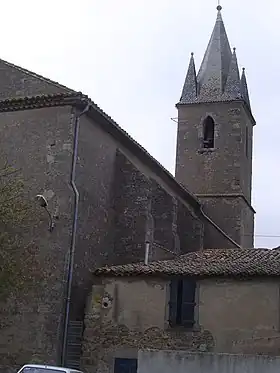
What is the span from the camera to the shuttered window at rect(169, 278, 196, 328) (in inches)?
720

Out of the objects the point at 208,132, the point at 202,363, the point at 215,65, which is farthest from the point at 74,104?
the point at 215,65

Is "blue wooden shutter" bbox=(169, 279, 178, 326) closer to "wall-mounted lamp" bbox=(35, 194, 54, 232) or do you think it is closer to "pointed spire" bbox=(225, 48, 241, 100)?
"wall-mounted lamp" bbox=(35, 194, 54, 232)

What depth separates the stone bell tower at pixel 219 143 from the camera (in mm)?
34375

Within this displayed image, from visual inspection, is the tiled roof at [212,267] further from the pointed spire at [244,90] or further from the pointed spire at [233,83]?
the pointed spire at [244,90]

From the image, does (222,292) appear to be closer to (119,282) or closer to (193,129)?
(119,282)

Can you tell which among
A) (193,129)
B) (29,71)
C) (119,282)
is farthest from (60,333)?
(193,129)

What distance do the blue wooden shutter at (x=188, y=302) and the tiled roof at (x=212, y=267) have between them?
0.35 m

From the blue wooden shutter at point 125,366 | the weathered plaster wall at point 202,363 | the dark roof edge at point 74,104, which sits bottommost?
the blue wooden shutter at point 125,366

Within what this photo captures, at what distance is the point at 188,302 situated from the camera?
18.3 metres

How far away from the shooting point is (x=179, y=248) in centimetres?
2669

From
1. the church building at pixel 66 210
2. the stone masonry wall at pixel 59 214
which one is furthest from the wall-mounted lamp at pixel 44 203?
the stone masonry wall at pixel 59 214

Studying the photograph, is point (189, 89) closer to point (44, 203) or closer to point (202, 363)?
point (44, 203)

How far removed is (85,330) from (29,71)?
8.41 metres

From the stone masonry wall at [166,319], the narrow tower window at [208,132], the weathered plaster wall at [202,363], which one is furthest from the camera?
the narrow tower window at [208,132]
